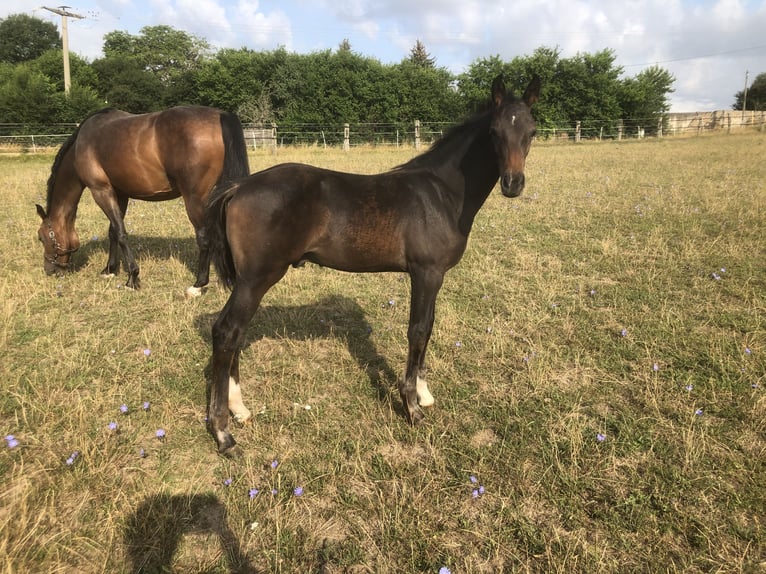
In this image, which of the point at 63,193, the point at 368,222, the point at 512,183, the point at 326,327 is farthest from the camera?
the point at 63,193

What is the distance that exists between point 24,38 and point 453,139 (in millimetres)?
80879

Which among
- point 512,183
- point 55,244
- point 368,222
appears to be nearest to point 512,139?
point 512,183

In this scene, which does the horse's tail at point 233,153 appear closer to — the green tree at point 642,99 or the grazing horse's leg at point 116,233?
the grazing horse's leg at point 116,233

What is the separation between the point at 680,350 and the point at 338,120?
35674mm

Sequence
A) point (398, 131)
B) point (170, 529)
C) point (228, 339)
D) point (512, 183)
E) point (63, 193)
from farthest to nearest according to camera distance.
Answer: point (398, 131) < point (63, 193) < point (228, 339) < point (512, 183) < point (170, 529)

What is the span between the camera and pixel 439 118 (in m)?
37.2

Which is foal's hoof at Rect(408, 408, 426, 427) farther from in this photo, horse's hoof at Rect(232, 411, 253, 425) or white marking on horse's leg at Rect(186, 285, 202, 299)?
white marking on horse's leg at Rect(186, 285, 202, 299)

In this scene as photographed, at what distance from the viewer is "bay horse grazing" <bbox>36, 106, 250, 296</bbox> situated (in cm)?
599

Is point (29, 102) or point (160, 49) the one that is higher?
point (160, 49)

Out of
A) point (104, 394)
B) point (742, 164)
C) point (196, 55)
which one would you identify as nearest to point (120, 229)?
point (104, 394)

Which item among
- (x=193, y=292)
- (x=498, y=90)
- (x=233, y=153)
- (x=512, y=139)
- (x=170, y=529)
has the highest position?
(x=498, y=90)

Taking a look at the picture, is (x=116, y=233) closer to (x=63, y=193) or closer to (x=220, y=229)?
(x=63, y=193)

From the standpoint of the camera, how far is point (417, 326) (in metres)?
3.38

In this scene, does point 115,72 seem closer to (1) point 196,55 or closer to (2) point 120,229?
(1) point 196,55
